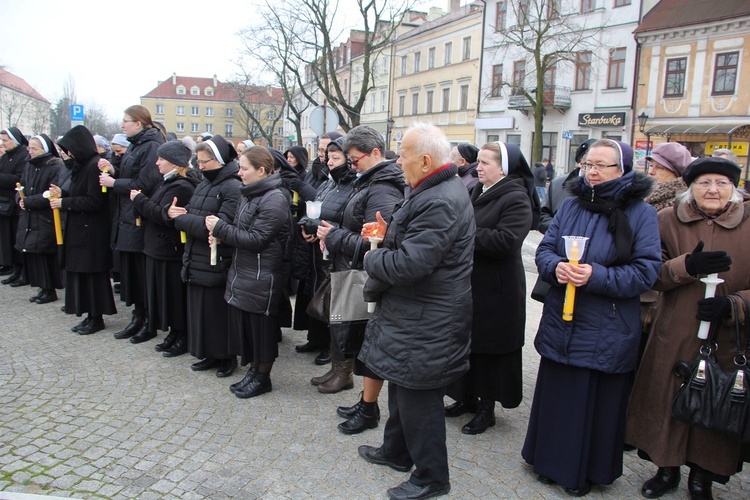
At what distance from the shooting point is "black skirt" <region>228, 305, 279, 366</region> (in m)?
4.69

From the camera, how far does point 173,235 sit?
5.54 m

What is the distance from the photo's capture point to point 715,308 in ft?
10.2

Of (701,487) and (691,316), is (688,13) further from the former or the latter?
(701,487)

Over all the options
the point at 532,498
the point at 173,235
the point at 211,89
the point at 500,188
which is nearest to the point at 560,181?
the point at 500,188

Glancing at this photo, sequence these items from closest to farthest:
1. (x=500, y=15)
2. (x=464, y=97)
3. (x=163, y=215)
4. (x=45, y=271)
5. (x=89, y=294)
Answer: (x=163, y=215)
(x=89, y=294)
(x=45, y=271)
(x=500, y=15)
(x=464, y=97)

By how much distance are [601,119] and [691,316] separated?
2884cm

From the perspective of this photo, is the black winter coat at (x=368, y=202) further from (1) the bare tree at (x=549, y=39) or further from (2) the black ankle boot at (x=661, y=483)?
(1) the bare tree at (x=549, y=39)

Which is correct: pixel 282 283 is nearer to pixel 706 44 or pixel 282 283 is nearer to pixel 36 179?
pixel 36 179

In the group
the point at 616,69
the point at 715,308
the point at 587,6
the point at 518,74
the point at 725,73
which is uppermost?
the point at 587,6

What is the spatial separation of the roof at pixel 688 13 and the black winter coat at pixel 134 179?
26580 millimetres

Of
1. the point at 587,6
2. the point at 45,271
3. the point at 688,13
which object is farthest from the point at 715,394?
the point at 587,6

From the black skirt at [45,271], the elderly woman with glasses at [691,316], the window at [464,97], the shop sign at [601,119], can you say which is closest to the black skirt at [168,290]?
the black skirt at [45,271]

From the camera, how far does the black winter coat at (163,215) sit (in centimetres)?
535

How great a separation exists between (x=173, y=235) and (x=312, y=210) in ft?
6.40
